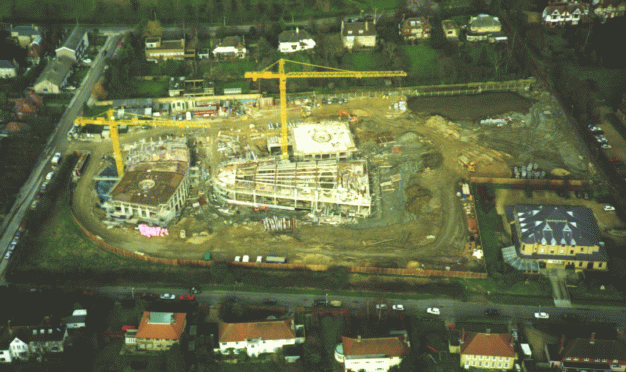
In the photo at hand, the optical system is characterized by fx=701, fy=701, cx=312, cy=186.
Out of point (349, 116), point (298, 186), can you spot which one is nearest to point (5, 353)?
point (298, 186)

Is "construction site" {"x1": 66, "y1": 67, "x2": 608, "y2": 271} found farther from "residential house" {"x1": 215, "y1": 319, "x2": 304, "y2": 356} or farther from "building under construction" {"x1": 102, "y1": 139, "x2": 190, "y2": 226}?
"residential house" {"x1": 215, "y1": 319, "x2": 304, "y2": 356}

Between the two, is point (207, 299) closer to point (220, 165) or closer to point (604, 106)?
point (220, 165)

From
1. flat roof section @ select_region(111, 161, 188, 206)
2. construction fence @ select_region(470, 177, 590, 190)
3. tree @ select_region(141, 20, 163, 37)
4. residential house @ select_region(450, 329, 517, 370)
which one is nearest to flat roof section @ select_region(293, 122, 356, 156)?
flat roof section @ select_region(111, 161, 188, 206)

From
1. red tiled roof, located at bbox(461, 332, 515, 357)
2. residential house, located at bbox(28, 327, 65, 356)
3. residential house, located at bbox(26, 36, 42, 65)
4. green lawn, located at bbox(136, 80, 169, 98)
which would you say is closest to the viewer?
red tiled roof, located at bbox(461, 332, 515, 357)

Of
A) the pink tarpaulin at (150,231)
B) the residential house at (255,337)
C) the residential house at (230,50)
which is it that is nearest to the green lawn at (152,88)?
the residential house at (230,50)

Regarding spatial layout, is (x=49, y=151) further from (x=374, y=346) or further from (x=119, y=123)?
(x=374, y=346)

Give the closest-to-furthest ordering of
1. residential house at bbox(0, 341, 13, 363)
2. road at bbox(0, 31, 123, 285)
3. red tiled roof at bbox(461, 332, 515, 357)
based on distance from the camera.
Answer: red tiled roof at bbox(461, 332, 515, 357), residential house at bbox(0, 341, 13, 363), road at bbox(0, 31, 123, 285)
